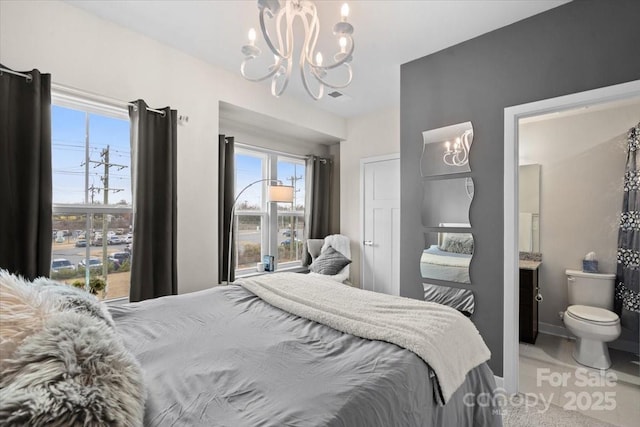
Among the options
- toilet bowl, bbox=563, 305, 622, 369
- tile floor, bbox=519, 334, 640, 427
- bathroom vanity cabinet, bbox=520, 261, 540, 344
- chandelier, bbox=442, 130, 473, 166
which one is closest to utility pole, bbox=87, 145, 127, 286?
chandelier, bbox=442, 130, 473, 166

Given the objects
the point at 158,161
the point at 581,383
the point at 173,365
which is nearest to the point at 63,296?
the point at 173,365

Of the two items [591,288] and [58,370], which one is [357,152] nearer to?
[591,288]

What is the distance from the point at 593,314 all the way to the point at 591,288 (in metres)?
0.42

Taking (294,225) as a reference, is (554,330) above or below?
below

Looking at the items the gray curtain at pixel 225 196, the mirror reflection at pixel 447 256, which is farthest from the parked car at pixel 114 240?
the mirror reflection at pixel 447 256

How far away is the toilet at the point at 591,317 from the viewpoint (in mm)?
2688

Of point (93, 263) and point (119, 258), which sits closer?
point (93, 263)

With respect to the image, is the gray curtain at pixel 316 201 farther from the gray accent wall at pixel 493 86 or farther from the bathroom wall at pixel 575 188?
the bathroom wall at pixel 575 188

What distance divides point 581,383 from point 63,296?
3.58m

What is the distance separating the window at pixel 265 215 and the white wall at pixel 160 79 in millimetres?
808

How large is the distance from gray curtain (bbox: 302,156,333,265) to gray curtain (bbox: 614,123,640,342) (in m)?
3.33

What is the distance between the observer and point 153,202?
253 centimetres

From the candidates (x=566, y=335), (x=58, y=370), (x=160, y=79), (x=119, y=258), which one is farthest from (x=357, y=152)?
(x=58, y=370)

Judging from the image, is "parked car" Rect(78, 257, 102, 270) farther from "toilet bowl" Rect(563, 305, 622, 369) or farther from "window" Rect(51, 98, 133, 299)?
"toilet bowl" Rect(563, 305, 622, 369)
